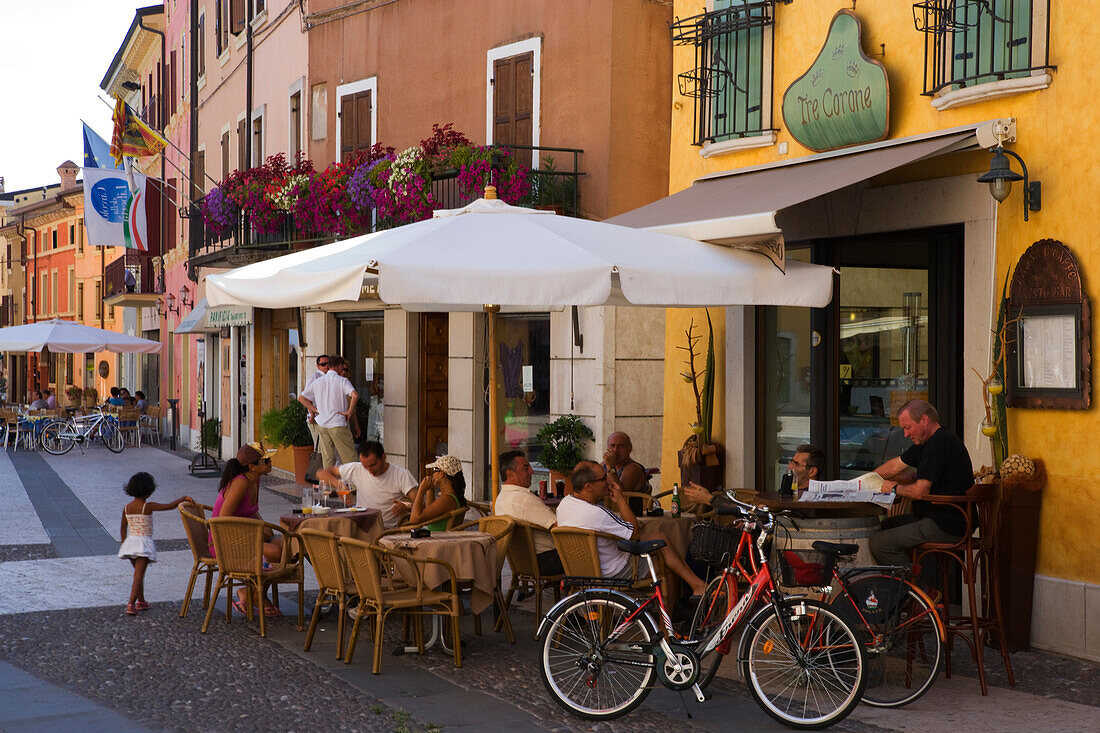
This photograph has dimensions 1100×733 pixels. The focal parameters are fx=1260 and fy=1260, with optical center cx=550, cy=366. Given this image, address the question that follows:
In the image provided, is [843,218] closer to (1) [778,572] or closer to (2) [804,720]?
(1) [778,572]

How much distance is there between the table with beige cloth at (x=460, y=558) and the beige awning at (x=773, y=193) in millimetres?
2332

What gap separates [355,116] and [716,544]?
1287 cm

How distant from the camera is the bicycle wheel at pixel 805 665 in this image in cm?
589

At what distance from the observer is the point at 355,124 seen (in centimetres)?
1803

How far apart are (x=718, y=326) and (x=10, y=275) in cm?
6344

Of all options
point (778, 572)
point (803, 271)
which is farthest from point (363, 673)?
point (803, 271)

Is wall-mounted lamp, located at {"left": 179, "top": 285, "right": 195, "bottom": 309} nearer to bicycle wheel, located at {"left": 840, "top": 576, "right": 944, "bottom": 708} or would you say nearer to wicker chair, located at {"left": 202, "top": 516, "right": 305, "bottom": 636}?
wicker chair, located at {"left": 202, "top": 516, "right": 305, "bottom": 636}

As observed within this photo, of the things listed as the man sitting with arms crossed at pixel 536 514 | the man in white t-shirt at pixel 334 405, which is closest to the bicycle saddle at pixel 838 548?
the man sitting with arms crossed at pixel 536 514

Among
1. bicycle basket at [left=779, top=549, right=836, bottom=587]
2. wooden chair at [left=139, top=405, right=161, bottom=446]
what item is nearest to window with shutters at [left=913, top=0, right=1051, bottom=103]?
bicycle basket at [left=779, top=549, right=836, bottom=587]

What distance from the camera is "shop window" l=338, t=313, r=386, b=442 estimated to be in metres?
17.4

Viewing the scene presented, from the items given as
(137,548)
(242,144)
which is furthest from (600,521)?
(242,144)

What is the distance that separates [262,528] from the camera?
8023 millimetres

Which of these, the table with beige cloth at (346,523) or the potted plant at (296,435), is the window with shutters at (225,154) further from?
the table with beige cloth at (346,523)

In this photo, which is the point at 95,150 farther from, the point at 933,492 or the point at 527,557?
the point at 933,492
